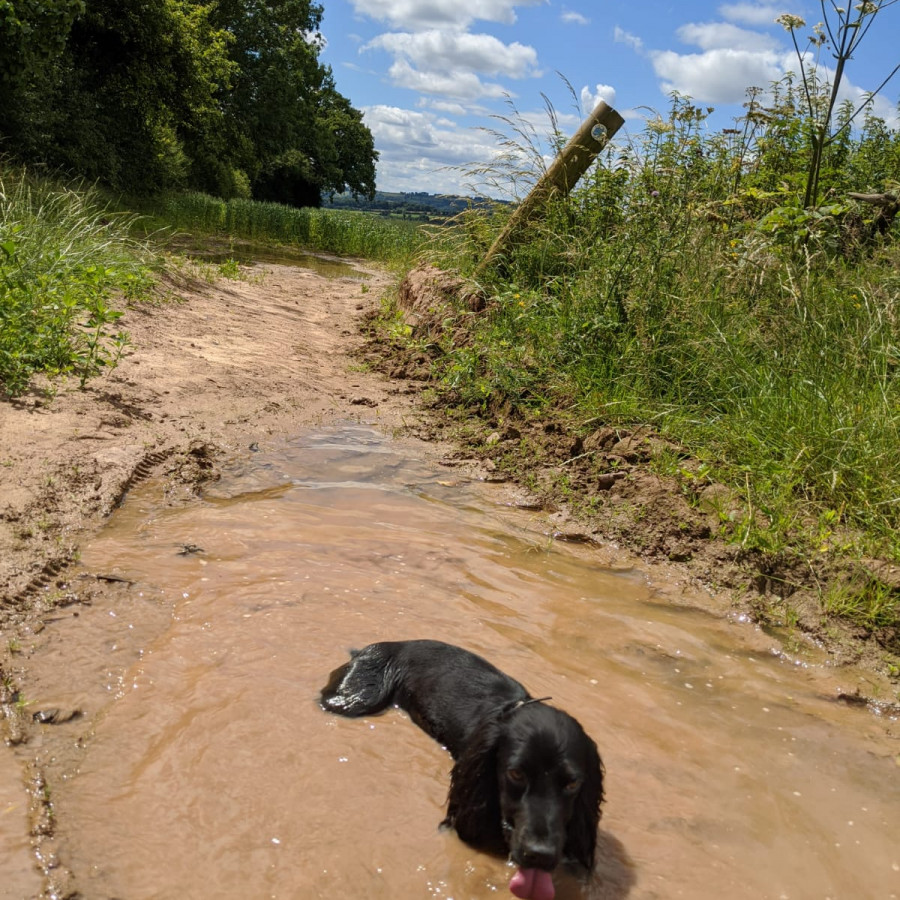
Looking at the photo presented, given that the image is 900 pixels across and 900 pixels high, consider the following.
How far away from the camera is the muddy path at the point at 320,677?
8.70 feet

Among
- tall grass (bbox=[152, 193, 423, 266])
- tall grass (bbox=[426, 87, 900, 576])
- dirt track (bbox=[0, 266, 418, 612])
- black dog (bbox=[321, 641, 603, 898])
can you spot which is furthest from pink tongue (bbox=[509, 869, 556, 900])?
tall grass (bbox=[152, 193, 423, 266])

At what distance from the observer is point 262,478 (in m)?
5.89

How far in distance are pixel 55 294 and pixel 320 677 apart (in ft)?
15.4

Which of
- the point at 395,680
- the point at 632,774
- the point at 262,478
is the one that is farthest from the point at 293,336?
the point at 632,774

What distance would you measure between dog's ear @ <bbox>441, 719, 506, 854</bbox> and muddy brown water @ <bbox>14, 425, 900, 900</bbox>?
57mm

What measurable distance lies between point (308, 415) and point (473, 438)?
149 centimetres

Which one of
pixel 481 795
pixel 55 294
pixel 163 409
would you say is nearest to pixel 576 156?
pixel 163 409

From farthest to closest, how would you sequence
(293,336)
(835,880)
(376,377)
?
(293,336) < (376,377) < (835,880)

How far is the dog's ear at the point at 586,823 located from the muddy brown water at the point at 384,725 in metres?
0.12

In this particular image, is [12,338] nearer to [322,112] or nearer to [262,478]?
[262,478]

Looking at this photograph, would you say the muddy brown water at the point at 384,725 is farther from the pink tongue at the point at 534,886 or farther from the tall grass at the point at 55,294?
the tall grass at the point at 55,294

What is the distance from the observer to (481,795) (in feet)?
8.86

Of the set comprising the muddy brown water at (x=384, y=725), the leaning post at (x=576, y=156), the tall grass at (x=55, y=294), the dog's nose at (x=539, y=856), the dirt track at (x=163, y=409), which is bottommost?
the muddy brown water at (x=384, y=725)

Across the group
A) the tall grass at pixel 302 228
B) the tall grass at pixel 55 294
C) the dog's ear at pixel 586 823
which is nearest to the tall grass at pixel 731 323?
the dog's ear at pixel 586 823
